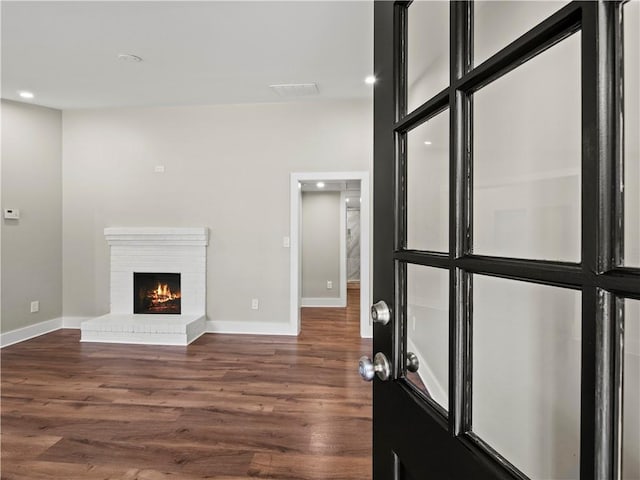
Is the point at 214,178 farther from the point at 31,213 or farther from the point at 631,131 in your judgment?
the point at 631,131

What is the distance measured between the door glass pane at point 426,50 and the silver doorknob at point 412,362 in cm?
52

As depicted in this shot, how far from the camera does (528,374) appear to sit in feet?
1.77

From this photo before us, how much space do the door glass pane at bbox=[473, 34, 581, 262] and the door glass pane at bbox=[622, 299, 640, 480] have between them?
8cm

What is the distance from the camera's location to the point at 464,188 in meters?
0.60

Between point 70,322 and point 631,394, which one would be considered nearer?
point 631,394

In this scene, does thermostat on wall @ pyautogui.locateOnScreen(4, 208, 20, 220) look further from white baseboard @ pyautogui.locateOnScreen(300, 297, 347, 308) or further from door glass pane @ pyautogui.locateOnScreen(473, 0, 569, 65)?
door glass pane @ pyautogui.locateOnScreen(473, 0, 569, 65)

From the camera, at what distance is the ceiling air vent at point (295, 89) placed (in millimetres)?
3842

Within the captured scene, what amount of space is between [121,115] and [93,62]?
145 centimetres

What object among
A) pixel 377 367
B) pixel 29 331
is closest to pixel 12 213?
pixel 29 331

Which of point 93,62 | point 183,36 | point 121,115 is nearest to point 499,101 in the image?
point 183,36

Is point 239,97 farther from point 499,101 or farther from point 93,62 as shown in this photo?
point 499,101

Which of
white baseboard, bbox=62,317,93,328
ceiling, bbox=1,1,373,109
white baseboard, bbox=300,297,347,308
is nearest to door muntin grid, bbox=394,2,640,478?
ceiling, bbox=1,1,373,109

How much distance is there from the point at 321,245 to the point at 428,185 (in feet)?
19.5

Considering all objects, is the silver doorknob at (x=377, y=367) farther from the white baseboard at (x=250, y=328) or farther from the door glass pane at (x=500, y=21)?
the white baseboard at (x=250, y=328)
